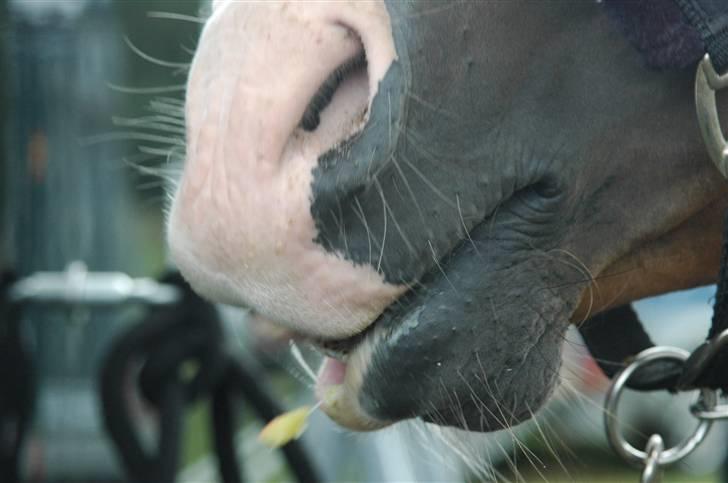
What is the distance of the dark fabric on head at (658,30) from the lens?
1009 mm

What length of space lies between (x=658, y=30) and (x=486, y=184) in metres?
0.20

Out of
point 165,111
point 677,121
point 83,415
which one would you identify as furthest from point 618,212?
point 83,415

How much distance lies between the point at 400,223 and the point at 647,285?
339 millimetres

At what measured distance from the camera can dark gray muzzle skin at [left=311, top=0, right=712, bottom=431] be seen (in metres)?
0.97

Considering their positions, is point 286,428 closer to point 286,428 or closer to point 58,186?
point 286,428

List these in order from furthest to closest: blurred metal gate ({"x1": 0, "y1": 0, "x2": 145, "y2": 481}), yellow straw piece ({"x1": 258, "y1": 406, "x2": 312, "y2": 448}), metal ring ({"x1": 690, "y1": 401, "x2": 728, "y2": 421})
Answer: blurred metal gate ({"x1": 0, "y1": 0, "x2": 145, "y2": 481}), yellow straw piece ({"x1": 258, "y1": 406, "x2": 312, "y2": 448}), metal ring ({"x1": 690, "y1": 401, "x2": 728, "y2": 421})

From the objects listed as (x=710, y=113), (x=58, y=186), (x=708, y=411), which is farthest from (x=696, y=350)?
(x=58, y=186)

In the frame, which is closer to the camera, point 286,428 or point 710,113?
point 710,113

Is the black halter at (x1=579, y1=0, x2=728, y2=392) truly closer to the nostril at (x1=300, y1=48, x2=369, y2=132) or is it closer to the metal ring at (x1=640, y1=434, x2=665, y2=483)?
the metal ring at (x1=640, y1=434, x2=665, y2=483)

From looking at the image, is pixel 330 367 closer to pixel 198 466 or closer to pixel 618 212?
pixel 618 212

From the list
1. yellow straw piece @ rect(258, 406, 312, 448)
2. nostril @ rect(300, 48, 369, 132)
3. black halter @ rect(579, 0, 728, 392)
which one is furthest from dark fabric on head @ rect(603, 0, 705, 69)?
yellow straw piece @ rect(258, 406, 312, 448)

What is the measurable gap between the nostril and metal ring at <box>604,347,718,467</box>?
17.5 inches

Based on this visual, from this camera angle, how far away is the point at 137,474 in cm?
191

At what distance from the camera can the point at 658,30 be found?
1012 millimetres
